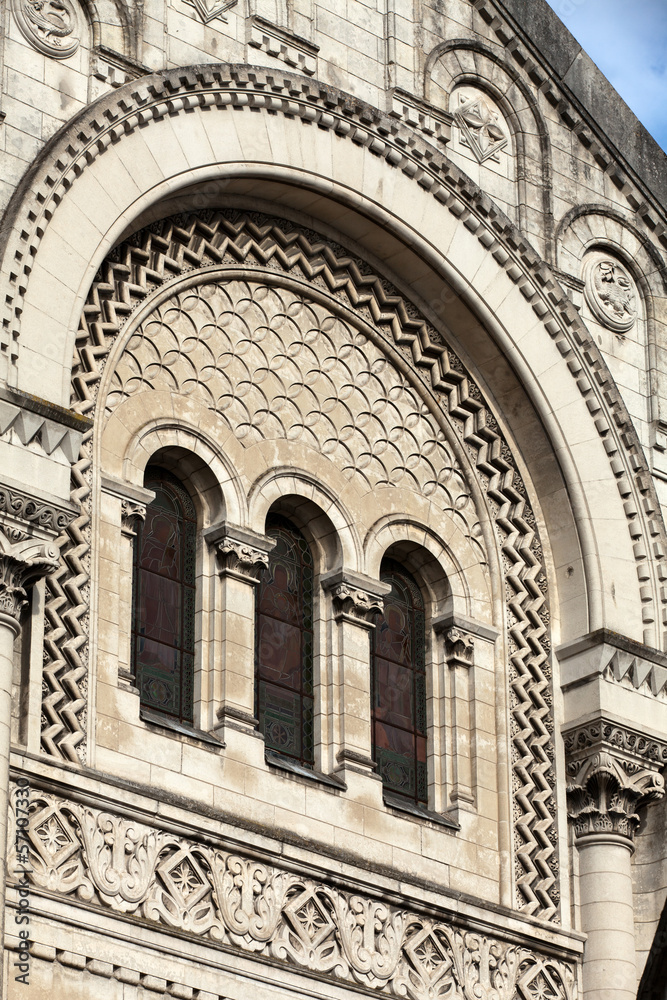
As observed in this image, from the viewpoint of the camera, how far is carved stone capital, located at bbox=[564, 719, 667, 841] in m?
21.5

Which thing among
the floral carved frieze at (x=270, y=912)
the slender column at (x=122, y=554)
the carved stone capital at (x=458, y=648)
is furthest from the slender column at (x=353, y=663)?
the slender column at (x=122, y=554)

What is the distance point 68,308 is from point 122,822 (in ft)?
12.9

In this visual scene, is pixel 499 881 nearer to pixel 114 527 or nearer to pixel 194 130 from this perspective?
pixel 114 527

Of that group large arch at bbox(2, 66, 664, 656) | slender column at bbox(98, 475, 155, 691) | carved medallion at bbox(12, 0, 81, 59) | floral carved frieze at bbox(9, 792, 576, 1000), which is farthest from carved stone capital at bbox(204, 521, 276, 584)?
carved medallion at bbox(12, 0, 81, 59)

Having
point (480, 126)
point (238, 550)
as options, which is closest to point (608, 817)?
point (238, 550)

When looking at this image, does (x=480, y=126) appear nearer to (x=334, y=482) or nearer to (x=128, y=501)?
(x=334, y=482)

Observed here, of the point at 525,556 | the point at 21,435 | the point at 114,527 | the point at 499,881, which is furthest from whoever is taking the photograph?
the point at 525,556

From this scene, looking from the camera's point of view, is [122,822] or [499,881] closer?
[122,822]

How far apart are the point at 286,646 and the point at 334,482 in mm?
1535

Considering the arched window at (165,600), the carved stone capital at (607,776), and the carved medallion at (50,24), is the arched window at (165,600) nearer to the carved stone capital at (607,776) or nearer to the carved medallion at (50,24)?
the carved medallion at (50,24)

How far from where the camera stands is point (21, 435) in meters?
18.0

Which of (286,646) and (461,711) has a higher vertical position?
(286,646)

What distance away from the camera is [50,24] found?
19.8 meters

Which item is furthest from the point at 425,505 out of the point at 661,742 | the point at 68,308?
the point at 68,308
